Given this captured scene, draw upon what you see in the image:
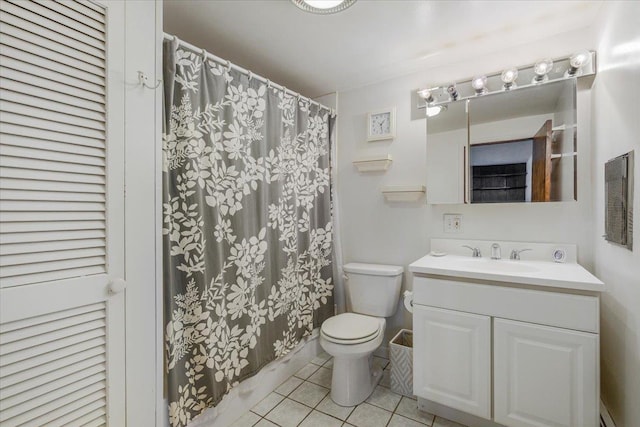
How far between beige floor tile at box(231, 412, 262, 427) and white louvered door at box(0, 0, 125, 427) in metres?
0.77

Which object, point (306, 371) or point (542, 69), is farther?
point (306, 371)

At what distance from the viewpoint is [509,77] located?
1.84m

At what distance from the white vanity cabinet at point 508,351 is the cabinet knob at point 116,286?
1423mm

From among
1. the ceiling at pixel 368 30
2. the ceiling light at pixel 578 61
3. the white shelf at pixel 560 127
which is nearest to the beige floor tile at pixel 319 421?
the white shelf at pixel 560 127

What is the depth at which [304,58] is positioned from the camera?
2053 millimetres

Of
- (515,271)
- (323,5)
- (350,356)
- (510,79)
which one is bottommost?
(350,356)

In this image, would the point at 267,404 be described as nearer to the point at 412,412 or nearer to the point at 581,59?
the point at 412,412

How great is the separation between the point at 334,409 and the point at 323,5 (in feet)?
7.32

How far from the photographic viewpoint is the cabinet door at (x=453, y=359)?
60.3 inches

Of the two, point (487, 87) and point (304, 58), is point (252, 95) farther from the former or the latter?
point (487, 87)

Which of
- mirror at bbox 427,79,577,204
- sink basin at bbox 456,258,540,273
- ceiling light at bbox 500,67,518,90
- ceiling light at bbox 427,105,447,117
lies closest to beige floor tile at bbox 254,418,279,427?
sink basin at bbox 456,258,540,273

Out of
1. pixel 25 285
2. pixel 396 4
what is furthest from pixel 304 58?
pixel 25 285

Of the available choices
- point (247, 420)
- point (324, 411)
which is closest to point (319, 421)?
point (324, 411)

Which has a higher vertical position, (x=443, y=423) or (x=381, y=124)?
(x=381, y=124)
